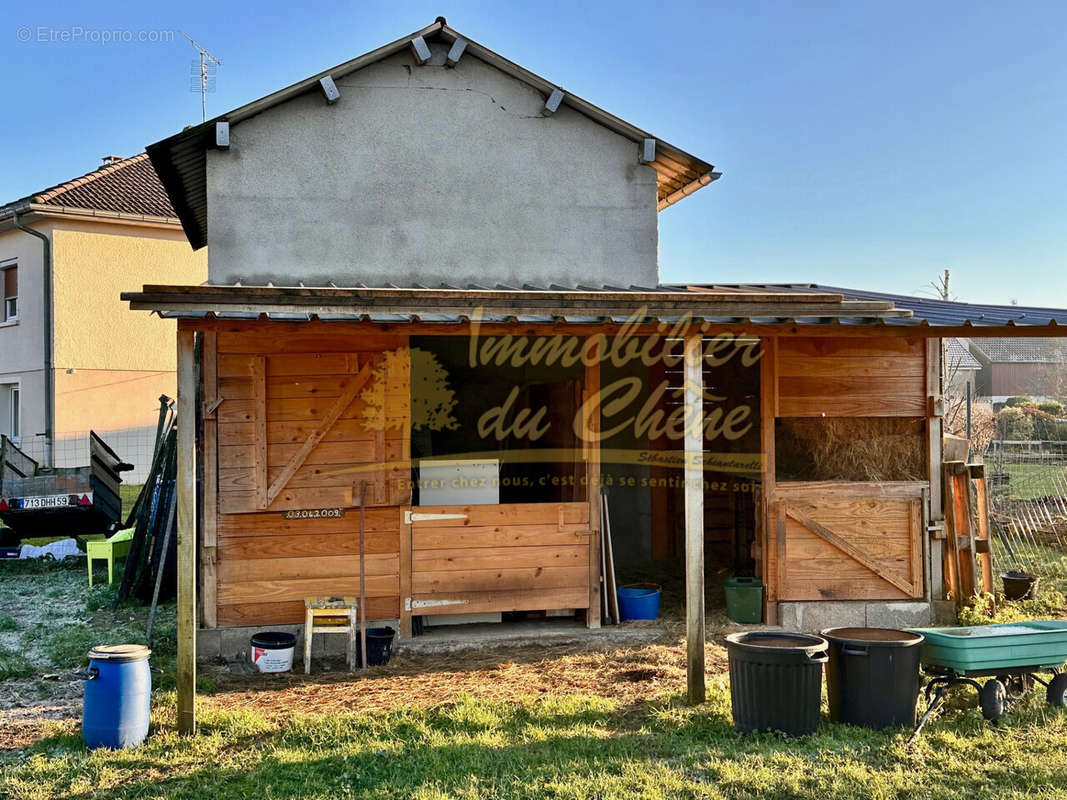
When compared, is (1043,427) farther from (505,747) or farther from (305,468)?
(505,747)

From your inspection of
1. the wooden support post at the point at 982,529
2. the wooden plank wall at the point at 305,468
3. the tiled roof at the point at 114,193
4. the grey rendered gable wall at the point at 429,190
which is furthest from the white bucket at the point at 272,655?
the tiled roof at the point at 114,193

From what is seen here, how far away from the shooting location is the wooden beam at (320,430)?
24.6 feet

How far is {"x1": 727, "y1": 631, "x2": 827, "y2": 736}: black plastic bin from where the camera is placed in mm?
5414

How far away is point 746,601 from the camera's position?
27.3ft

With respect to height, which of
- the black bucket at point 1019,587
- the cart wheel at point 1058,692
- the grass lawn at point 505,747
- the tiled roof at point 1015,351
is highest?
the tiled roof at point 1015,351

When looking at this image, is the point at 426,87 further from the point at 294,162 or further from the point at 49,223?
the point at 49,223

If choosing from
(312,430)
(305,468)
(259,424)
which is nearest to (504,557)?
(305,468)

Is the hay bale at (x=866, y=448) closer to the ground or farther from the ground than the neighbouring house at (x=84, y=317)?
closer to the ground

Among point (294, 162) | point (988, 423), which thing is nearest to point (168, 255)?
point (294, 162)

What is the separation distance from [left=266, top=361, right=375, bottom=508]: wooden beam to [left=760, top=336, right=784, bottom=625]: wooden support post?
3464 millimetres

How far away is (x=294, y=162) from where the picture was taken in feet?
A: 28.3

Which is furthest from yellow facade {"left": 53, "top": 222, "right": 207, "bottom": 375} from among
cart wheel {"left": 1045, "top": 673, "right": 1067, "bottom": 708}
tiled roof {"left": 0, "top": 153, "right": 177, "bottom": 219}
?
cart wheel {"left": 1045, "top": 673, "right": 1067, "bottom": 708}

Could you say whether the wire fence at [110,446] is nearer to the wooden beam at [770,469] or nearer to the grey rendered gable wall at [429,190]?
the grey rendered gable wall at [429,190]

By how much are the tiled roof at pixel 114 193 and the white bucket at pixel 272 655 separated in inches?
524
